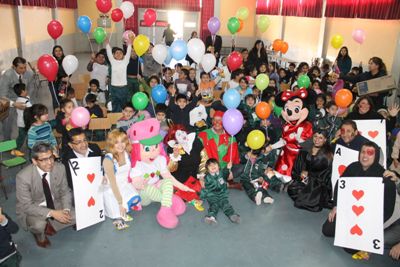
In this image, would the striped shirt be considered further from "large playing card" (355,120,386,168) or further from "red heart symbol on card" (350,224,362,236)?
"large playing card" (355,120,386,168)

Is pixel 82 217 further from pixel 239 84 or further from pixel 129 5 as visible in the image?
pixel 129 5

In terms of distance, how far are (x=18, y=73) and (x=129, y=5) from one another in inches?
113

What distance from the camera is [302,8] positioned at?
11172 millimetres

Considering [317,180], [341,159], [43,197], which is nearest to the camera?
[43,197]

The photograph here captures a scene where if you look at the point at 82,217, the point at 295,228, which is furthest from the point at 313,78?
the point at 82,217

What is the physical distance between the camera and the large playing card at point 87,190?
308cm

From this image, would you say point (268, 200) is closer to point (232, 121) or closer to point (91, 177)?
point (232, 121)

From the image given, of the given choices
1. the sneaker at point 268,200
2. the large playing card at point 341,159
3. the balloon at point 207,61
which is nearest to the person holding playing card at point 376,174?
the large playing card at point 341,159

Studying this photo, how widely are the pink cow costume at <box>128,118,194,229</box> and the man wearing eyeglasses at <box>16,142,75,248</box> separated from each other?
2.51 feet

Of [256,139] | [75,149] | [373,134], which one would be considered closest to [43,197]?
[75,149]

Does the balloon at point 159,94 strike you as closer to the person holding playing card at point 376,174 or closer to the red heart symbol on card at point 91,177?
the red heart symbol on card at point 91,177

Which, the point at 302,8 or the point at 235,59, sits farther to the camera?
the point at 302,8

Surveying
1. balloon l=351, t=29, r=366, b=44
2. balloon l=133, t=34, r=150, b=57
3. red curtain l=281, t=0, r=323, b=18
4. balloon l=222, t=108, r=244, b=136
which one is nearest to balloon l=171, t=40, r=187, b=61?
balloon l=133, t=34, r=150, b=57

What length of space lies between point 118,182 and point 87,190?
0.43 meters
